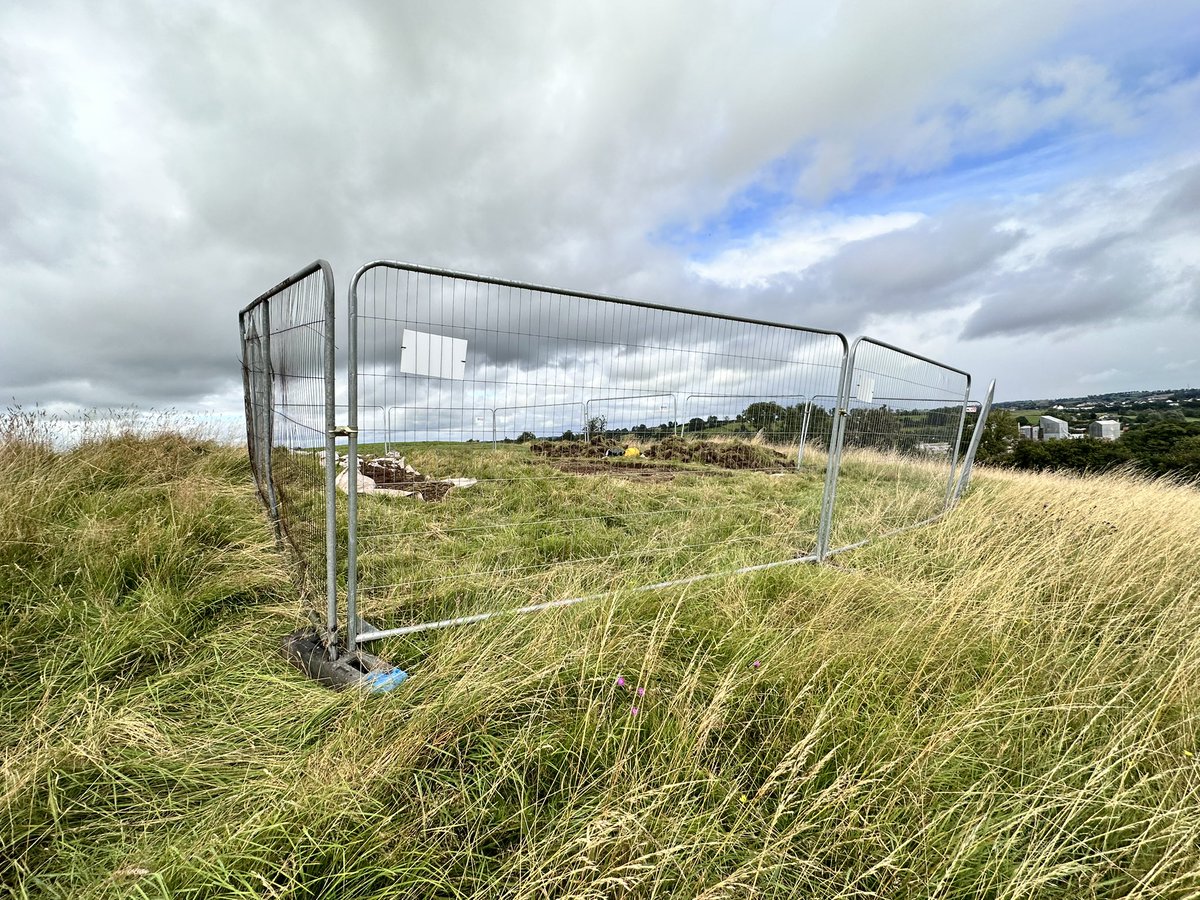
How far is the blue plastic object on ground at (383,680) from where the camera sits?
2.24 meters

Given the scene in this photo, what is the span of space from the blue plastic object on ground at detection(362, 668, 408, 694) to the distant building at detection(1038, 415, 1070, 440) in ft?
139

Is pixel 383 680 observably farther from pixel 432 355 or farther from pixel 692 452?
pixel 692 452

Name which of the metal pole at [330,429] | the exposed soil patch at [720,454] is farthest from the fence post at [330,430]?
the exposed soil patch at [720,454]

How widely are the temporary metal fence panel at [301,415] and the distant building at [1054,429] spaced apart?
42.4 m

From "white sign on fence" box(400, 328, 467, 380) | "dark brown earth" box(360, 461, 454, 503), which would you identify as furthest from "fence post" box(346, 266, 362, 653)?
"dark brown earth" box(360, 461, 454, 503)

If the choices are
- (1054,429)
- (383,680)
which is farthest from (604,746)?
(1054,429)

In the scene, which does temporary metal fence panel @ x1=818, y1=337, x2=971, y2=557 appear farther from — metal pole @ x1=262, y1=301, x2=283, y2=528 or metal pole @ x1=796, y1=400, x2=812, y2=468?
metal pole @ x1=262, y1=301, x2=283, y2=528

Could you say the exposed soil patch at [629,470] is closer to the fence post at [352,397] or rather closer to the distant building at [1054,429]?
the fence post at [352,397]

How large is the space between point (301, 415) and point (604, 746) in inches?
108

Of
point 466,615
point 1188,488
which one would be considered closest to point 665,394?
point 466,615

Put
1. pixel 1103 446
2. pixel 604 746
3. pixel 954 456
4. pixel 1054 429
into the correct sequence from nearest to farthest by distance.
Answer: pixel 604 746 < pixel 954 456 < pixel 1103 446 < pixel 1054 429

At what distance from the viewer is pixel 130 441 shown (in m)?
6.67

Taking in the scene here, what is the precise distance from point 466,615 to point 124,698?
5.24 ft

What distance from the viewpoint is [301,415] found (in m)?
3.23
